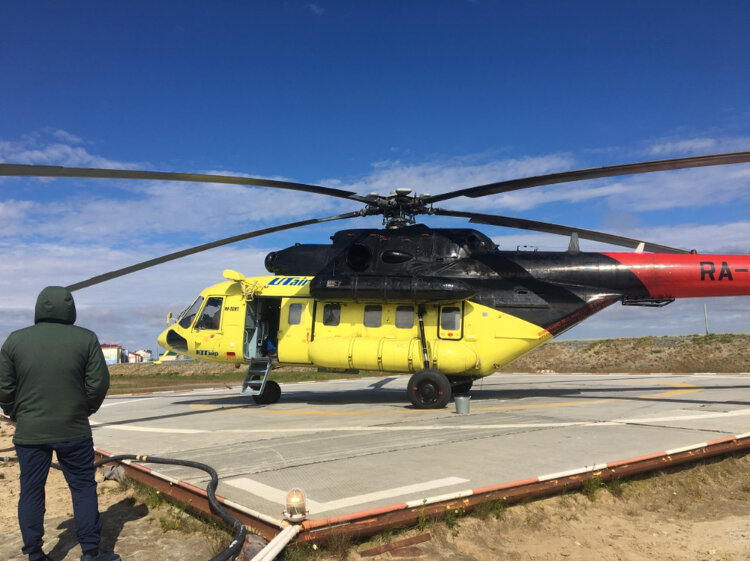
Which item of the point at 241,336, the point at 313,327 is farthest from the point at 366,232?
the point at 241,336

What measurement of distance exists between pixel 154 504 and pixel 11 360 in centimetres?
231

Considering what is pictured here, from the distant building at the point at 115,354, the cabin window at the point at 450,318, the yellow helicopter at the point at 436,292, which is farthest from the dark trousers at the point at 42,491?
the distant building at the point at 115,354

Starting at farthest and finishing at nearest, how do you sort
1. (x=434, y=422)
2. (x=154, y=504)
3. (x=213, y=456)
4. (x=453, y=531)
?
(x=434, y=422) < (x=213, y=456) < (x=154, y=504) < (x=453, y=531)

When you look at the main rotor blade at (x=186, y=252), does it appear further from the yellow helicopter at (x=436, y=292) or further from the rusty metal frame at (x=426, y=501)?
the rusty metal frame at (x=426, y=501)

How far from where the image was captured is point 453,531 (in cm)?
447

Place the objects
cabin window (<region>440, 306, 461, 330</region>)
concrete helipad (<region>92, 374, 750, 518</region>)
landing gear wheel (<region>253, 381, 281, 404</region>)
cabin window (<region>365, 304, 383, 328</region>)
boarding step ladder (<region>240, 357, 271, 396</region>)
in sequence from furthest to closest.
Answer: landing gear wheel (<region>253, 381, 281, 404</region>)
boarding step ladder (<region>240, 357, 271, 396</region>)
cabin window (<region>365, 304, 383, 328</region>)
cabin window (<region>440, 306, 461, 330</region>)
concrete helipad (<region>92, 374, 750, 518</region>)

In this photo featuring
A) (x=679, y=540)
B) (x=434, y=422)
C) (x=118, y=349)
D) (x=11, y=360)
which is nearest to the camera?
(x=11, y=360)

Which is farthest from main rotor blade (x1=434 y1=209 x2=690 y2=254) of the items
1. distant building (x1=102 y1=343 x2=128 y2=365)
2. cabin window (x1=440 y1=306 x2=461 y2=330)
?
distant building (x1=102 y1=343 x2=128 y2=365)

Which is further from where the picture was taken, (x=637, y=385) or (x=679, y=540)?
(x=637, y=385)

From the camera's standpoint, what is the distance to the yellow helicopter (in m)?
12.4

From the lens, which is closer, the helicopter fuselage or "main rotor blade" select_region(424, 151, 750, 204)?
"main rotor blade" select_region(424, 151, 750, 204)

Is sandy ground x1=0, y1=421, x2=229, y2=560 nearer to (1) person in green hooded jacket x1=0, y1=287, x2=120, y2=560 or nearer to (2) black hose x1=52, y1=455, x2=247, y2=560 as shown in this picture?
(2) black hose x1=52, y1=455, x2=247, y2=560

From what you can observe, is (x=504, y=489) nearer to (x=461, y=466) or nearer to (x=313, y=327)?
(x=461, y=466)

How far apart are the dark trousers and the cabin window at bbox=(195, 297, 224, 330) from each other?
33.8 ft
